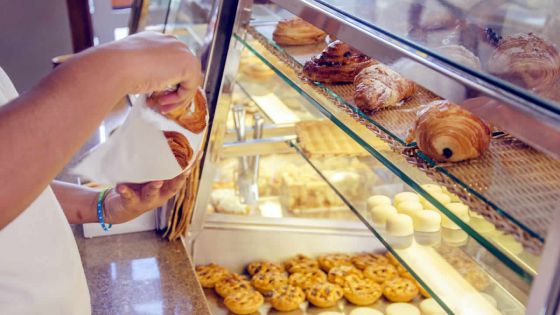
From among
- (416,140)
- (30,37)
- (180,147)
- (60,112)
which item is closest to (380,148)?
(416,140)

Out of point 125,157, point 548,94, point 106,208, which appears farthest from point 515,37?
point 106,208

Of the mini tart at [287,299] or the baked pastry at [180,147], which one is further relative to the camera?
the mini tart at [287,299]

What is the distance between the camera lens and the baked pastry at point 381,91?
120 cm

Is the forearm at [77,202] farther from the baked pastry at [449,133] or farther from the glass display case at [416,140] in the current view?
the baked pastry at [449,133]

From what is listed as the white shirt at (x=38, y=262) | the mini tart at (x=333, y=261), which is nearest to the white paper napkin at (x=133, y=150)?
the white shirt at (x=38, y=262)

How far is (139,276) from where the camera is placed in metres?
1.89

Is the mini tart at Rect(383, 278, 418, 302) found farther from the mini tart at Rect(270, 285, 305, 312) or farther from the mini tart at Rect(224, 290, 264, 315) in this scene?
the mini tart at Rect(224, 290, 264, 315)

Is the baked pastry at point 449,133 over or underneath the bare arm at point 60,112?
underneath

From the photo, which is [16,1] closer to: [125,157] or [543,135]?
[125,157]

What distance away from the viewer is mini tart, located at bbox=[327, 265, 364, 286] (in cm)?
210

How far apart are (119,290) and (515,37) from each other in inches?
51.5

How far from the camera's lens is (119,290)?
1.82m

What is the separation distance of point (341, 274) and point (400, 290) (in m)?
0.21

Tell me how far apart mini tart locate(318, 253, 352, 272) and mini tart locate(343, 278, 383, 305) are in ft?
0.45
